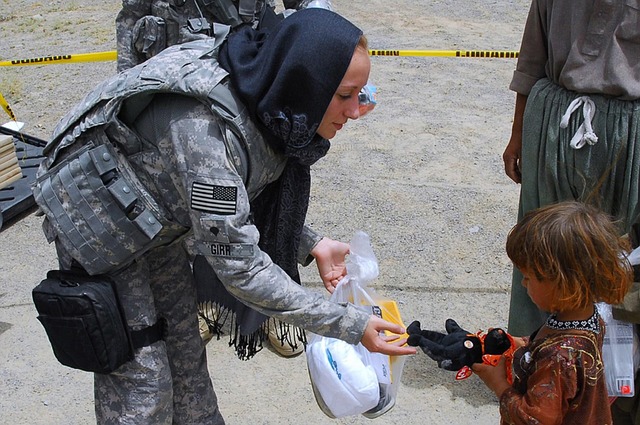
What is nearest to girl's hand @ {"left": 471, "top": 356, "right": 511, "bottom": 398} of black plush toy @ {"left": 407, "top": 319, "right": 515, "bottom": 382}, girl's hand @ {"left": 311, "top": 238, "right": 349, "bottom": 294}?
black plush toy @ {"left": 407, "top": 319, "right": 515, "bottom": 382}

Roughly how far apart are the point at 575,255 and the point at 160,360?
1.29m

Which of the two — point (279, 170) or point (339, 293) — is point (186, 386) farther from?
point (279, 170)

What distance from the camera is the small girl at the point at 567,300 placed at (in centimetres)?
200

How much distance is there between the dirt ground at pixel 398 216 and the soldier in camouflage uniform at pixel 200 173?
3.63ft

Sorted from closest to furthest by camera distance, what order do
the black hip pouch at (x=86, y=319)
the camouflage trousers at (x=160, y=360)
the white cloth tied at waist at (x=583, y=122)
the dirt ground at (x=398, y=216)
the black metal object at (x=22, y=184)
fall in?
the black hip pouch at (x=86, y=319) < the camouflage trousers at (x=160, y=360) < the white cloth tied at waist at (x=583, y=122) < the dirt ground at (x=398, y=216) < the black metal object at (x=22, y=184)

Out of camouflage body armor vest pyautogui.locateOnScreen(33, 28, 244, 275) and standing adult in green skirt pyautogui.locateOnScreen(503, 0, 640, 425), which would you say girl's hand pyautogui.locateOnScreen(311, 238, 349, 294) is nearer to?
camouflage body armor vest pyautogui.locateOnScreen(33, 28, 244, 275)

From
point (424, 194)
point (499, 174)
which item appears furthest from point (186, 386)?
point (499, 174)

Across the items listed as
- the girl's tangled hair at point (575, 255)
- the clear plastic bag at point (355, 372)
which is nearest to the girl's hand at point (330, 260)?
the clear plastic bag at point (355, 372)

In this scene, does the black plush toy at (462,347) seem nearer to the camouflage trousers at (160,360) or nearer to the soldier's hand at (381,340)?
the soldier's hand at (381,340)

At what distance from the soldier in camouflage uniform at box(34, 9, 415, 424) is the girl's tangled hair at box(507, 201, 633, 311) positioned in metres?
0.52

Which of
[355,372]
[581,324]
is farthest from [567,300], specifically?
[355,372]

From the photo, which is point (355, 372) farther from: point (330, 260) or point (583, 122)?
point (583, 122)

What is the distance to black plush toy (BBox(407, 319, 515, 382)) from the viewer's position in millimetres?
2266

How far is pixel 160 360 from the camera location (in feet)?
8.18
